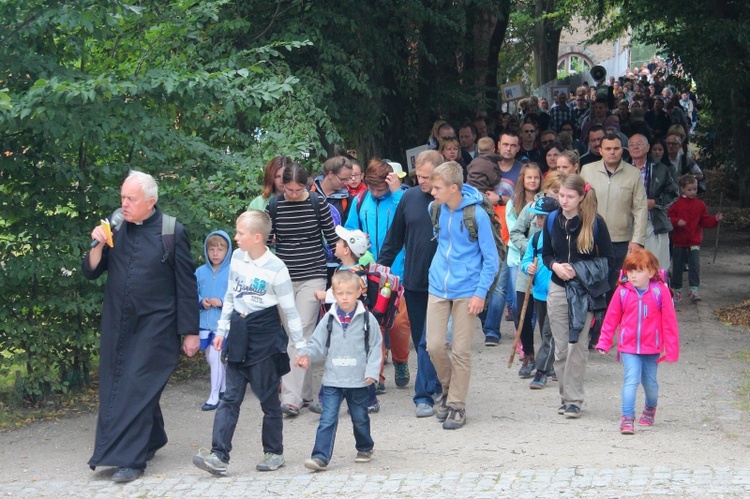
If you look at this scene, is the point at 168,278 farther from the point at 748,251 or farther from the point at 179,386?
the point at 748,251

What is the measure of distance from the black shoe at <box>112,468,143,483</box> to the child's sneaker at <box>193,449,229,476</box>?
388 mm

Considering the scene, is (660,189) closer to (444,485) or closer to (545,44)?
(444,485)

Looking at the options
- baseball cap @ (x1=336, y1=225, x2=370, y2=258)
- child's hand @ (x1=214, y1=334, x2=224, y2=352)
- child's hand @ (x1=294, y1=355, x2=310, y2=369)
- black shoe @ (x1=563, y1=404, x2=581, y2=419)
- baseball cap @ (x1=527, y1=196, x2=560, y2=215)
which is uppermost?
baseball cap @ (x1=527, y1=196, x2=560, y2=215)

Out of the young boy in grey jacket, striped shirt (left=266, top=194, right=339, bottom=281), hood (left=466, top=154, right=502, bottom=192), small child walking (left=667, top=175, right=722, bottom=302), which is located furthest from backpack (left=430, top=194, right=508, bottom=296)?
small child walking (left=667, top=175, right=722, bottom=302)

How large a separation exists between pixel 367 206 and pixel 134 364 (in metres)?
2.90

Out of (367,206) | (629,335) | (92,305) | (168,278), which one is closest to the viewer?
(168,278)

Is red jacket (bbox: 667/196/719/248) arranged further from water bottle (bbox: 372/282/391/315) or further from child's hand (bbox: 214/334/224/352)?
child's hand (bbox: 214/334/224/352)

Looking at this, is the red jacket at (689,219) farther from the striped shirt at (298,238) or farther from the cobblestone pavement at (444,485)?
the cobblestone pavement at (444,485)

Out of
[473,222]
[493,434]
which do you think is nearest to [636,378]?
[493,434]

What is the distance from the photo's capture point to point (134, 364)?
7.14 m

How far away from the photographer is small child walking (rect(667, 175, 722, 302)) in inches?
525

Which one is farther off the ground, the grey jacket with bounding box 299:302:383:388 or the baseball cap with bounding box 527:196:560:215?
the baseball cap with bounding box 527:196:560:215

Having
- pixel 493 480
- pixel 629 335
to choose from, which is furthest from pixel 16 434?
pixel 629 335

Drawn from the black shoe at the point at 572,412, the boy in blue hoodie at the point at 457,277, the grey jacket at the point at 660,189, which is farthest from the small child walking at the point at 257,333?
the grey jacket at the point at 660,189
